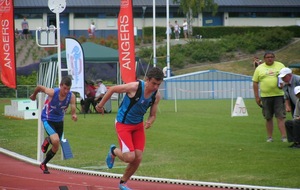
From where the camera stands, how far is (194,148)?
2011 centimetres

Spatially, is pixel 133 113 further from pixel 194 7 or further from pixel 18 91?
pixel 194 7

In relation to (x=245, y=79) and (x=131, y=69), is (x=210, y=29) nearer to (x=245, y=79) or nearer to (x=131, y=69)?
(x=245, y=79)

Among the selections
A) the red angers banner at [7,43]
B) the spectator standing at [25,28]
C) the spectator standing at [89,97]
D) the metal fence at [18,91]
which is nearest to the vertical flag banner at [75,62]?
the red angers banner at [7,43]

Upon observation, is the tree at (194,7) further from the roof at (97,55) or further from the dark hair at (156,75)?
the dark hair at (156,75)

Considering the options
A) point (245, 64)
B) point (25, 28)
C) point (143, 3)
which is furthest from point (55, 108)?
point (143, 3)

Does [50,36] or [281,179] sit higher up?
[50,36]

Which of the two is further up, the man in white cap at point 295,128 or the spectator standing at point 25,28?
the spectator standing at point 25,28

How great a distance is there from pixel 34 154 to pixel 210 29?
54.2m

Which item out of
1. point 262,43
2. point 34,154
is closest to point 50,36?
point 34,154

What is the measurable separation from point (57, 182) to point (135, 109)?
2.57 meters

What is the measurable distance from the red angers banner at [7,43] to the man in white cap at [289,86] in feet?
38.7

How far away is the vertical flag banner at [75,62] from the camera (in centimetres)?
2606

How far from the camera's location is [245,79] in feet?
175

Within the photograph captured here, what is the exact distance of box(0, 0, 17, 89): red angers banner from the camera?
93.8 feet
